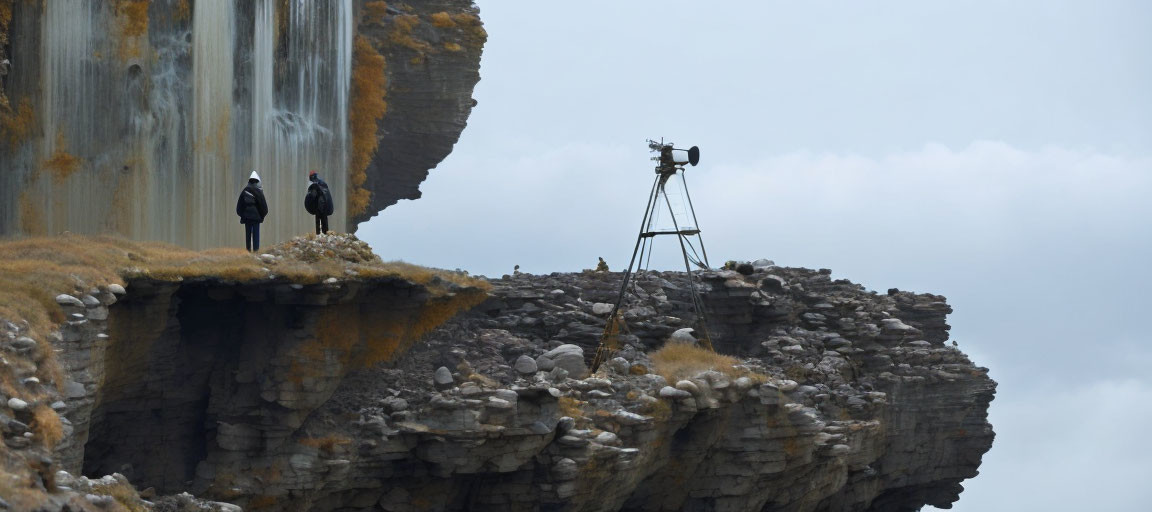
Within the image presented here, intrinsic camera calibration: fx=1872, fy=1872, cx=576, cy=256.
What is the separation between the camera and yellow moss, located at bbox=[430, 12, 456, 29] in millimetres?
50312

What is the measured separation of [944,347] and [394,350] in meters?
17.8

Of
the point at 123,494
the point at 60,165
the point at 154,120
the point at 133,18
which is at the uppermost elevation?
the point at 133,18

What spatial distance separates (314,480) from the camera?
35.2 metres

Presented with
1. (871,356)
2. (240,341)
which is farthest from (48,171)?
(871,356)

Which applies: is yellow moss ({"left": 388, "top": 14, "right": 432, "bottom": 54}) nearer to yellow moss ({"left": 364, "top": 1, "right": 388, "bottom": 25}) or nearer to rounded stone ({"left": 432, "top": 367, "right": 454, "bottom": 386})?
yellow moss ({"left": 364, "top": 1, "right": 388, "bottom": 25})

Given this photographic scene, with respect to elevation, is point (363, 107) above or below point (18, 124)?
above

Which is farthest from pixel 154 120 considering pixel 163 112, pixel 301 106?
pixel 301 106

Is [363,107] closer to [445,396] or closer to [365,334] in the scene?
[365,334]

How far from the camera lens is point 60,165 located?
37.4 meters

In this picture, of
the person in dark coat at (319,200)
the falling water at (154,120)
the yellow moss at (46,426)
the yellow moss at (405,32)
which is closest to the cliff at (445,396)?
the yellow moss at (46,426)

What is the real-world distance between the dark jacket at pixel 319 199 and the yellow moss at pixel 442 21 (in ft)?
42.0

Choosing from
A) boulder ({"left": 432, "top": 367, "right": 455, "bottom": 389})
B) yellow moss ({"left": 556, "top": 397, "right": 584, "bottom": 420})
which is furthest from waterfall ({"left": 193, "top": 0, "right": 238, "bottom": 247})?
yellow moss ({"left": 556, "top": 397, "right": 584, "bottom": 420})

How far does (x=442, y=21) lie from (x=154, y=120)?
44.7 feet

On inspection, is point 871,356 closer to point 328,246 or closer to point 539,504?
point 539,504
